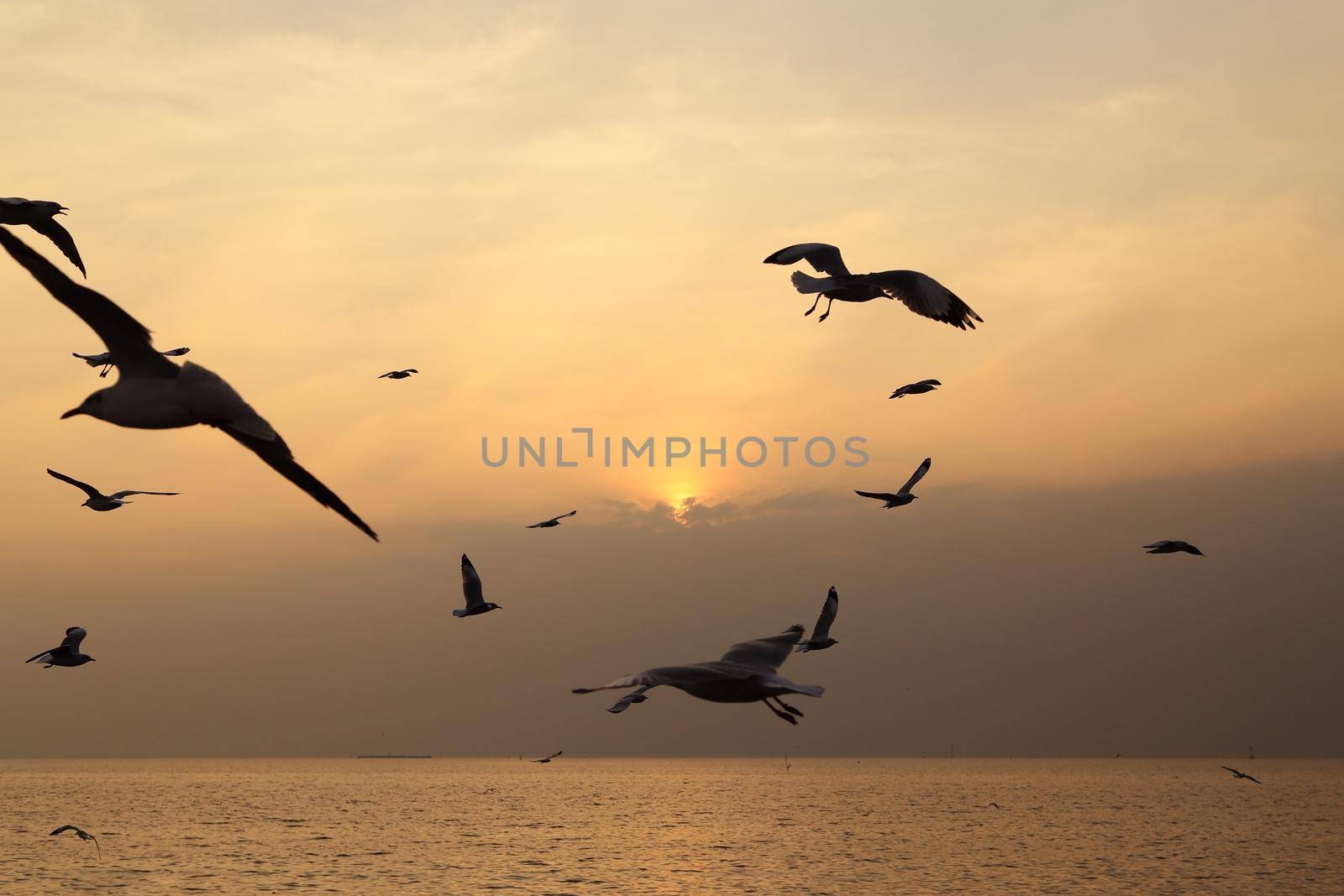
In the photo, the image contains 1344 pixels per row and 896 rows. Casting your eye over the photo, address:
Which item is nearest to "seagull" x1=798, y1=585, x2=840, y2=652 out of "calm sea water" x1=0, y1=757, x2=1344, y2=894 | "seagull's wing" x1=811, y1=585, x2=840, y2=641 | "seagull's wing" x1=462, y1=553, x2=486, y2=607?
"seagull's wing" x1=811, y1=585, x2=840, y2=641

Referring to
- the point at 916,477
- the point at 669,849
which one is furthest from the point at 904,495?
the point at 669,849

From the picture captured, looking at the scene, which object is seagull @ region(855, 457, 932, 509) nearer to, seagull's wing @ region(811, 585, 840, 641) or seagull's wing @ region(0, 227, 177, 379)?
seagull's wing @ region(811, 585, 840, 641)

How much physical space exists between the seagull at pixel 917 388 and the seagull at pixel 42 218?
56.9 feet

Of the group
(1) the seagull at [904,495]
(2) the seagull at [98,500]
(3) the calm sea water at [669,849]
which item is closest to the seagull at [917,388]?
(1) the seagull at [904,495]

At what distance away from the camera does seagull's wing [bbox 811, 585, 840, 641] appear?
29062 mm

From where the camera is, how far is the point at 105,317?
10.6 metres

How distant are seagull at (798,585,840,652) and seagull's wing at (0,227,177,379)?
14.5 metres

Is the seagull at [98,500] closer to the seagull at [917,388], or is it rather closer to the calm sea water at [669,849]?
the seagull at [917,388]

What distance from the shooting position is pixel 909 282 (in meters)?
24.7

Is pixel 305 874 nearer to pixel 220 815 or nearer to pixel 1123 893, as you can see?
pixel 1123 893

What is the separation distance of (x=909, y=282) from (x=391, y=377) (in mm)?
16363

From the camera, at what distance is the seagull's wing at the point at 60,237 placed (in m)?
19.1

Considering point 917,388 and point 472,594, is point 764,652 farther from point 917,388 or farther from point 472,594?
point 472,594

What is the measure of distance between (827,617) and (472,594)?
12.9 m
